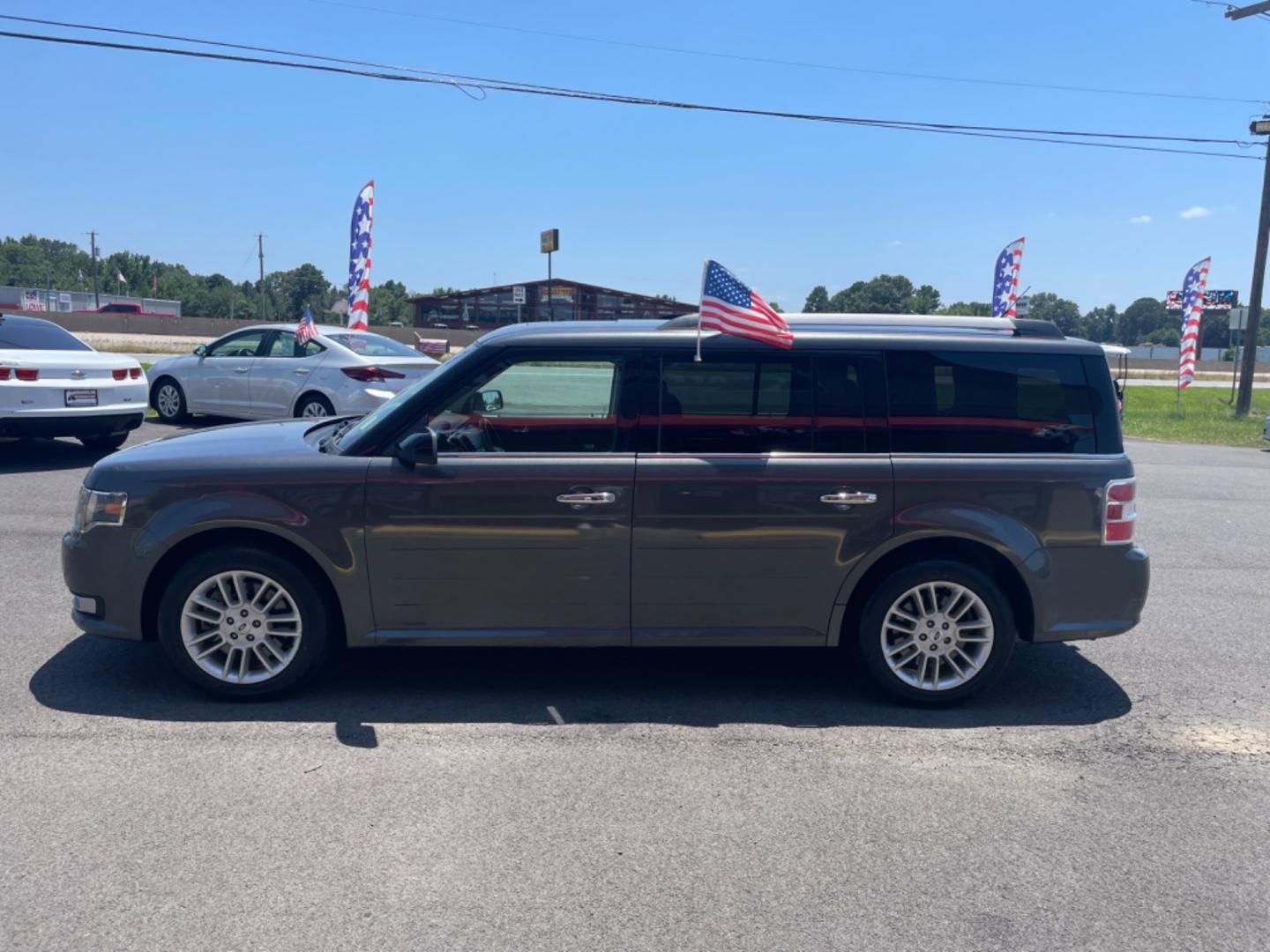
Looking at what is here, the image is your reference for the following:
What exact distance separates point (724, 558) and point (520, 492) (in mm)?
1003

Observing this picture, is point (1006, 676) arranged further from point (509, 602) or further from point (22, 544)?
point (22, 544)

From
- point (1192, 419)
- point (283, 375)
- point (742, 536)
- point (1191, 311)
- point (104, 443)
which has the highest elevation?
point (1191, 311)

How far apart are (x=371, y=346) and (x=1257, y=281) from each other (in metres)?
25.4

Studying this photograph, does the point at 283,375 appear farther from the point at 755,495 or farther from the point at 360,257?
the point at 755,495

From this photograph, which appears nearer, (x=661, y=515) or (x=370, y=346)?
(x=661, y=515)

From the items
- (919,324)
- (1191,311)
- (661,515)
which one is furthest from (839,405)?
(1191,311)

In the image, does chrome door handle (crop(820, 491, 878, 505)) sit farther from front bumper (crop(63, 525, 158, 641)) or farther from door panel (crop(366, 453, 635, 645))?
front bumper (crop(63, 525, 158, 641))

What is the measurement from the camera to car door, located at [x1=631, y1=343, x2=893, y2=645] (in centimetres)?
482

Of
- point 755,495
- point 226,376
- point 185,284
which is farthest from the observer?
point 185,284

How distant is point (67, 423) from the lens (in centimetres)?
1109

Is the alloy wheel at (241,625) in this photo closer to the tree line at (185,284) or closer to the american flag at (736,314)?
the american flag at (736,314)

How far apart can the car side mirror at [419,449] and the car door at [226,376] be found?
10.6 m

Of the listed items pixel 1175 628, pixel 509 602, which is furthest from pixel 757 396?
pixel 1175 628

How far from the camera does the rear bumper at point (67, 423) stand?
424 inches
